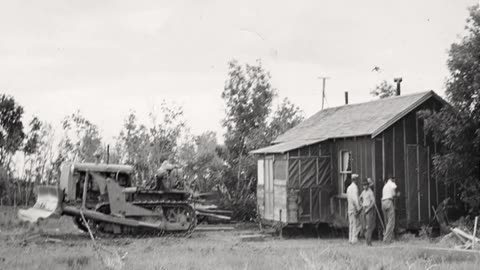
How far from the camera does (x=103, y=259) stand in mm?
12305

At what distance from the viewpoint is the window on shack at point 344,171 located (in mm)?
20734

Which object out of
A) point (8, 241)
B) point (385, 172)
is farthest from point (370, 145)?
point (8, 241)

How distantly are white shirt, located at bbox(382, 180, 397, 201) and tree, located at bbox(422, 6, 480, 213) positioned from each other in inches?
54.4

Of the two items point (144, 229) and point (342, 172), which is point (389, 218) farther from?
point (144, 229)

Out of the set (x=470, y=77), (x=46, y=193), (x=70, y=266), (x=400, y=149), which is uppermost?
(x=470, y=77)

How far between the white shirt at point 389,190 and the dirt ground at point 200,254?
50.9 inches

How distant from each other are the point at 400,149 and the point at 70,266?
11346 millimetres

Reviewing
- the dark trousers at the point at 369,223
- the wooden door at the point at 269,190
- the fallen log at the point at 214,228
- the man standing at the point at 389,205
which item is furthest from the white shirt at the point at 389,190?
the fallen log at the point at 214,228

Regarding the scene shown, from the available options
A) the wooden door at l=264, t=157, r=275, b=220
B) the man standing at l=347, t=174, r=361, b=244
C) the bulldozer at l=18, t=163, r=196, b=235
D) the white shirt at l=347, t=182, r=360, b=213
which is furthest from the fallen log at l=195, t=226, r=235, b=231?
the white shirt at l=347, t=182, r=360, b=213

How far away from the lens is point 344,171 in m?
20.8

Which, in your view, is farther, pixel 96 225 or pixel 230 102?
pixel 230 102

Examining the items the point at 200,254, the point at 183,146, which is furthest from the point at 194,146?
the point at 200,254

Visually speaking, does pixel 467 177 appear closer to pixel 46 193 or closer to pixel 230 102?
pixel 46 193

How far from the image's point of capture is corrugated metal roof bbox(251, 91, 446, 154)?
19859mm
